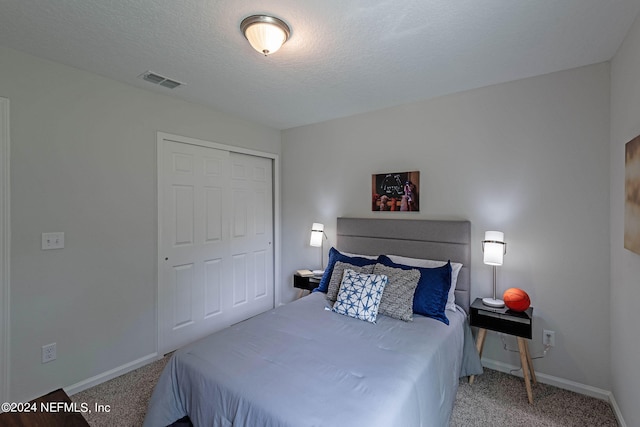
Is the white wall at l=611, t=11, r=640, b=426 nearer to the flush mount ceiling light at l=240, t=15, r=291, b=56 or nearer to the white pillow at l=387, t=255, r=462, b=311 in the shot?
the white pillow at l=387, t=255, r=462, b=311

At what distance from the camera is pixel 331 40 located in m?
1.84

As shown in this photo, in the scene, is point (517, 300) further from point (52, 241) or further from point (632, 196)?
point (52, 241)

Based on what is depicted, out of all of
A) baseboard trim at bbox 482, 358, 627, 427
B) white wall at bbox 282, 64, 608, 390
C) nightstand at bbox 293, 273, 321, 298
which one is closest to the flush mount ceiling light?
white wall at bbox 282, 64, 608, 390

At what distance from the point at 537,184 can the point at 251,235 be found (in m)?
2.97

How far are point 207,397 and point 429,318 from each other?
5.13 ft

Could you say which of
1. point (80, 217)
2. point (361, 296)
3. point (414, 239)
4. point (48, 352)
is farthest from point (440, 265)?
point (48, 352)

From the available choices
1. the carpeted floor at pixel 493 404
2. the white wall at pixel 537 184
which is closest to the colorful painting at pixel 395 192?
the white wall at pixel 537 184

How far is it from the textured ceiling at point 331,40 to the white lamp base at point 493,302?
5.90 ft

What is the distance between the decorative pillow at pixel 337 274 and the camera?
2579 mm

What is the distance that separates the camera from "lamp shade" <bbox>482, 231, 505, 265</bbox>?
2.27 metres

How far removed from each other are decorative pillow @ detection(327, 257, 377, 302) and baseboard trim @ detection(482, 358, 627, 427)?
1.33 meters

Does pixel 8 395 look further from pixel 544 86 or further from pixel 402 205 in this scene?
pixel 544 86

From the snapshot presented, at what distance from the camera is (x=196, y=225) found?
3082mm

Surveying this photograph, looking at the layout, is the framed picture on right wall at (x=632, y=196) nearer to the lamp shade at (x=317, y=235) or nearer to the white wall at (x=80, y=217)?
the lamp shade at (x=317, y=235)
